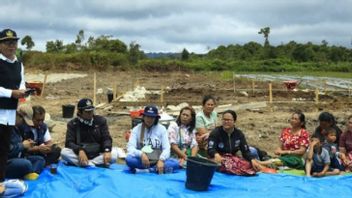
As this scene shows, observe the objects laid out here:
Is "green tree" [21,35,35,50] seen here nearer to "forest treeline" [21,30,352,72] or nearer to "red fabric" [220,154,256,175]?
"forest treeline" [21,30,352,72]

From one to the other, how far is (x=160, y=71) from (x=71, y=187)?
45890 millimetres

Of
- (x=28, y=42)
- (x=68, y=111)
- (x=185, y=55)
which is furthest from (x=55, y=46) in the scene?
(x=68, y=111)

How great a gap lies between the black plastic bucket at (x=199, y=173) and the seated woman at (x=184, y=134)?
45.7 inches

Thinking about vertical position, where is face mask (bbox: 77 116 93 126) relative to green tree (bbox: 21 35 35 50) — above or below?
below

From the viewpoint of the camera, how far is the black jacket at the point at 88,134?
19.1 ft

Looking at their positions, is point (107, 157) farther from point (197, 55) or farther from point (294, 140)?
point (197, 55)

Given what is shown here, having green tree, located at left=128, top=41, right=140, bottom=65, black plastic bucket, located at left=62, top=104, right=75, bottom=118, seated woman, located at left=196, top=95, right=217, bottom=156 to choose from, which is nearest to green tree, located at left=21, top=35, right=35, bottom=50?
green tree, located at left=128, top=41, right=140, bottom=65

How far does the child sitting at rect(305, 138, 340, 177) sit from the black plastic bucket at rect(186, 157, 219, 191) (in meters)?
1.62

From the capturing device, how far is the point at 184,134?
6.42 metres

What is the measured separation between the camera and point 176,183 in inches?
212

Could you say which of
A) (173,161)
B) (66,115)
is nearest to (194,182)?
(173,161)

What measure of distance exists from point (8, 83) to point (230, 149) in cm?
296

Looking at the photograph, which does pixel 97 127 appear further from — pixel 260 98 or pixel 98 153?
pixel 260 98

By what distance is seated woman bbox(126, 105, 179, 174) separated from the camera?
19.0 feet
